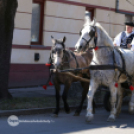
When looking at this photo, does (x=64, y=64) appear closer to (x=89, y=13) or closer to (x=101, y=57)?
(x=101, y=57)

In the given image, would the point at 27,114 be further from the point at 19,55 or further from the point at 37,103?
the point at 19,55

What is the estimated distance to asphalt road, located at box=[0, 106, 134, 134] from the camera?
6.09m

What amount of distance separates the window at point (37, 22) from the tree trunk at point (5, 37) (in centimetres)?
429

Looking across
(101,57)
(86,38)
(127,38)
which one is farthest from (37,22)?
(86,38)

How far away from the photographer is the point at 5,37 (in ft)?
29.2

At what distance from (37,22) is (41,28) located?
1.04ft

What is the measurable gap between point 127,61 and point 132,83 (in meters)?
0.72

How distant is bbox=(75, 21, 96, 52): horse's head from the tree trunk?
3.14 meters

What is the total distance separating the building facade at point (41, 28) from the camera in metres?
12.4

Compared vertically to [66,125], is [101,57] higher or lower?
higher

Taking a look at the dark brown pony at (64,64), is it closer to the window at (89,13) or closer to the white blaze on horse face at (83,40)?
the white blaze on horse face at (83,40)

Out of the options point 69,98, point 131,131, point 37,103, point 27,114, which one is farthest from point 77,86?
point 131,131

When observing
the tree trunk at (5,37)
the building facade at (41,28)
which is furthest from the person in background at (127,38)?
the building facade at (41,28)

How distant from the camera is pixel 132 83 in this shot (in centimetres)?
768
